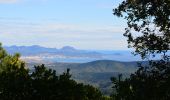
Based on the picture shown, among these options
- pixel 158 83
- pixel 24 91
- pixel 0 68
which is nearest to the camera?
pixel 158 83

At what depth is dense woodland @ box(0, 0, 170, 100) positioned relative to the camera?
22844mm

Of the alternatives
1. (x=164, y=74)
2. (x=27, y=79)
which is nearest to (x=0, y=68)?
(x=27, y=79)

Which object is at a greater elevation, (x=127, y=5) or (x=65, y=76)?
Answer: (x=127, y=5)

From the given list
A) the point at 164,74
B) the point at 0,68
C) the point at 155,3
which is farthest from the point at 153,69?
the point at 0,68

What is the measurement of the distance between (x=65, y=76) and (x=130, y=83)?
4.42 m

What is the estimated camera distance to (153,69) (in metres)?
23.4

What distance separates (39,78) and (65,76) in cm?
150

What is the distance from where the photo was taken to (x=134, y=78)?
23.1 meters

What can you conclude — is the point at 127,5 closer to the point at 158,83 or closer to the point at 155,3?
the point at 155,3

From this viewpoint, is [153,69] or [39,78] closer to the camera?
[153,69]

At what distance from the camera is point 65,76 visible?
25.9m

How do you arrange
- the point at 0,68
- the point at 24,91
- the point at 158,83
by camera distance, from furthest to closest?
the point at 0,68 → the point at 24,91 → the point at 158,83

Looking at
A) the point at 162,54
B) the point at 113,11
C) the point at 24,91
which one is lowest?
the point at 24,91

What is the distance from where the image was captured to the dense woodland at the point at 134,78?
2284cm
